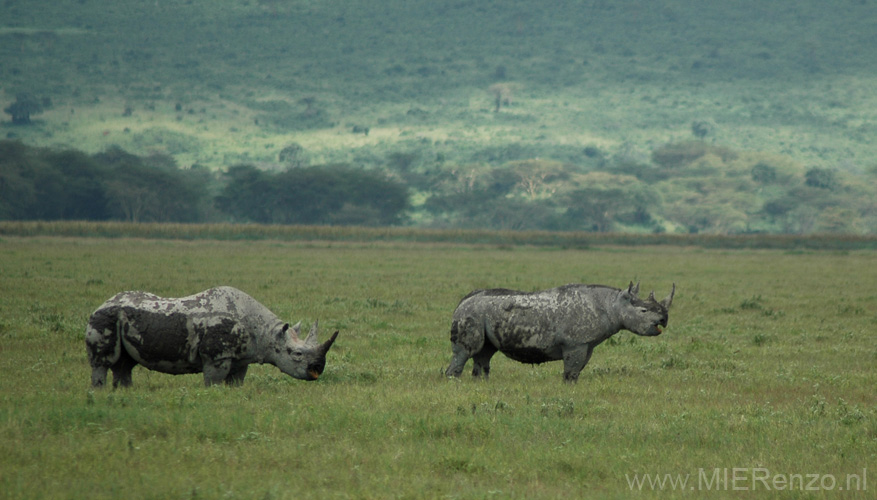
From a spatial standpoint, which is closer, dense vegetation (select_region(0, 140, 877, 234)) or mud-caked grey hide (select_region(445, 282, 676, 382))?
mud-caked grey hide (select_region(445, 282, 676, 382))

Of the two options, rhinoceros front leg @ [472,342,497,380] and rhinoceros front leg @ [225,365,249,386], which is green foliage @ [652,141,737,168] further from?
rhinoceros front leg @ [225,365,249,386]

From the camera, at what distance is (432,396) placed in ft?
42.4

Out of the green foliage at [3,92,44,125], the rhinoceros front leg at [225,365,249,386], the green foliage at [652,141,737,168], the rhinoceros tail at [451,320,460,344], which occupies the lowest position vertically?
the rhinoceros front leg at [225,365,249,386]

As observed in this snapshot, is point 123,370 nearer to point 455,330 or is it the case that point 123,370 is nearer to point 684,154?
point 455,330

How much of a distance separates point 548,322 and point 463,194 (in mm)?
116560

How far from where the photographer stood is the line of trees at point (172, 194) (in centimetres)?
9844

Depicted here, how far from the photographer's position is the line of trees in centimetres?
9844

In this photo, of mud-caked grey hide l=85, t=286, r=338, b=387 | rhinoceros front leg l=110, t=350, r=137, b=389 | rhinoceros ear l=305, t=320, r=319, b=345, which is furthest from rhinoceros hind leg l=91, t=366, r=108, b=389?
rhinoceros ear l=305, t=320, r=319, b=345

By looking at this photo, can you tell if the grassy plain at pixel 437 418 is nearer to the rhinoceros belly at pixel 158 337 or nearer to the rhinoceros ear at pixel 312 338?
the rhinoceros belly at pixel 158 337

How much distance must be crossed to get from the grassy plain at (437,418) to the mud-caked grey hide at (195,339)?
0.39 metres

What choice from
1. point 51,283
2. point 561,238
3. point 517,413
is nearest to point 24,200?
point 561,238

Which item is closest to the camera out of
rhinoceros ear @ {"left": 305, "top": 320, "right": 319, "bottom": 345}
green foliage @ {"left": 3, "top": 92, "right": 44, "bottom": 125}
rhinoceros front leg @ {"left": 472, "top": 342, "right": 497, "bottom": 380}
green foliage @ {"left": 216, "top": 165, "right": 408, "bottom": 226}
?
rhinoceros ear @ {"left": 305, "top": 320, "right": 319, "bottom": 345}

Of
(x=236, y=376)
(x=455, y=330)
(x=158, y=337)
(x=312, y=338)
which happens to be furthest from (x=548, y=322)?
(x=158, y=337)

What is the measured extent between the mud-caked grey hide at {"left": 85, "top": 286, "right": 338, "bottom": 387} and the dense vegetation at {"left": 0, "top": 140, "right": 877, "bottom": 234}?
90.0m
